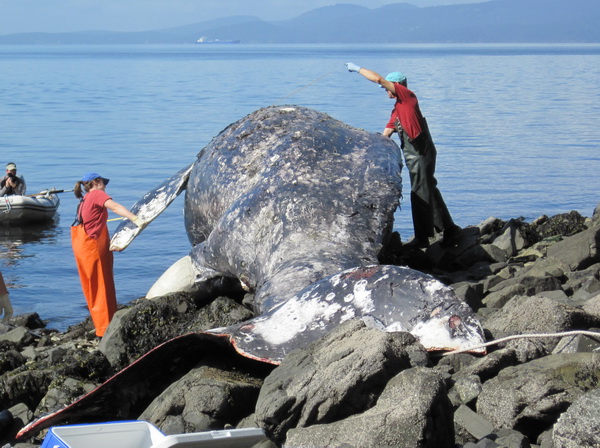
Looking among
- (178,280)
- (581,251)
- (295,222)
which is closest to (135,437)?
(295,222)

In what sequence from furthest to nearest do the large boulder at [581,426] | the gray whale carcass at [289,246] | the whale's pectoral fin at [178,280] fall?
the whale's pectoral fin at [178,280]
the gray whale carcass at [289,246]
the large boulder at [581,426]

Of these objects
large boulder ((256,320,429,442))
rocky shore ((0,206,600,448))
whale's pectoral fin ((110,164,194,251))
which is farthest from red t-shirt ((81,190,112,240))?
large boulder ((256,320,429,442))

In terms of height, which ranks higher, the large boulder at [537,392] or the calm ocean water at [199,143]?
the large boulder at [537,392]

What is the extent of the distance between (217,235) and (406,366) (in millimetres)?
4072

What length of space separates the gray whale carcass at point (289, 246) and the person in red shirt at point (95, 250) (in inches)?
8.7

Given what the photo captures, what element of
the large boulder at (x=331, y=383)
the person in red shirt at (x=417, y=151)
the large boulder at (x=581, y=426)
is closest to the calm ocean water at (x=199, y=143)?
the person in red shirt at (x=417, y=151)

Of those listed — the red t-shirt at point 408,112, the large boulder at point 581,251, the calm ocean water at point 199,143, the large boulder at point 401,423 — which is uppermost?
the red t-shirt at point 408,112

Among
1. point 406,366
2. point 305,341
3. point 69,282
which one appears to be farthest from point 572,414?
point 69,282

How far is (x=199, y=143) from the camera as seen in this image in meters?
33.2

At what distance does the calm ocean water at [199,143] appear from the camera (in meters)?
17.5

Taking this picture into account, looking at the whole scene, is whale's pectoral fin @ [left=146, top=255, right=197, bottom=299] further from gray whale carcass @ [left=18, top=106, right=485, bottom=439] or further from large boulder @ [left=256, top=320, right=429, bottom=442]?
large boulder @ [left=256, top=320, right=429, bottom=442]

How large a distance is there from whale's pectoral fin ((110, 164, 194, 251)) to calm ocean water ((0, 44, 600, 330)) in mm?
2720

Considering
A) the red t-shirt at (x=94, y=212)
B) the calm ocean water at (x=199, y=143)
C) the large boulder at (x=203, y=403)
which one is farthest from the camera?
the calm ocean water at (x=199, y=143)

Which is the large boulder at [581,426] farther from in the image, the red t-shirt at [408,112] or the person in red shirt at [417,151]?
the red t-shirt at [408,112]
